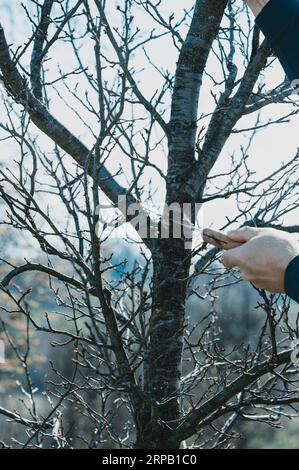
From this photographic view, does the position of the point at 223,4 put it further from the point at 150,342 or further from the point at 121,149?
the point at 150,342

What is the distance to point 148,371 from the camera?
4.26 meters

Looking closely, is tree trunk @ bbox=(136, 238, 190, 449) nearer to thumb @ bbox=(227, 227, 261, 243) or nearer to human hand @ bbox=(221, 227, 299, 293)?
thumb @ bbox=(227, 227, 261, 243)

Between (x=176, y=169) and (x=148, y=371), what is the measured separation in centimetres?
112

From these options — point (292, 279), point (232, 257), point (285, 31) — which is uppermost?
point (285, 31)

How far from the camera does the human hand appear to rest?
5.43ft

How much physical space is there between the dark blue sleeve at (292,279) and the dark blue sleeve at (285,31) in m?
0.38

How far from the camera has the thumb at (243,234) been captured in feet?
6.12

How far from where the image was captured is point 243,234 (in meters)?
1.90

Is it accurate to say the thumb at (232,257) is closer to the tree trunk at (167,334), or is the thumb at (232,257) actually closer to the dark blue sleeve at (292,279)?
the dark blue sleeve at (292,279)

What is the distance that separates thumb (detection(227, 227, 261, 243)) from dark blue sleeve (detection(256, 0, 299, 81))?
1.31ft

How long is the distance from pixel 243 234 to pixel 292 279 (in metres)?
0.34

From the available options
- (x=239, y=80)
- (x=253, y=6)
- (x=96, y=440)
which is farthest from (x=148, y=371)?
(x=253, y=6)

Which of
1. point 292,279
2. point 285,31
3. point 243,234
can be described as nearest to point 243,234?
point 243,234

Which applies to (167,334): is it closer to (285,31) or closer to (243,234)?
(243,234)
